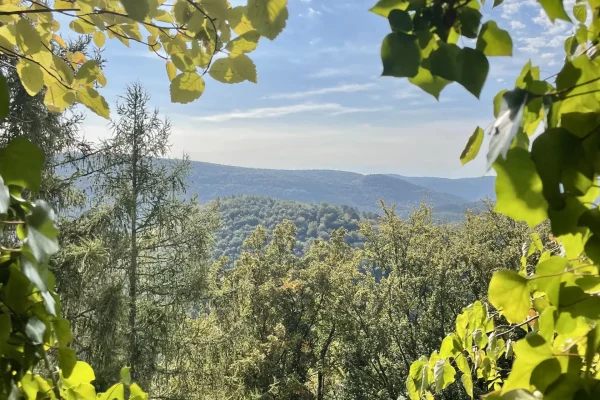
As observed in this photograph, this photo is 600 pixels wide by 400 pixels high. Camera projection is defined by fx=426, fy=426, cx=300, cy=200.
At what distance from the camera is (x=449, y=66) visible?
0.28m

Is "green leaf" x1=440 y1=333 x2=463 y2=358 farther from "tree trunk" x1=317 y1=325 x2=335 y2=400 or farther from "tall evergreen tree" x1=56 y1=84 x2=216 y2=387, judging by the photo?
"tree trunk" x1=317 y1=325 x2=335 y2=400

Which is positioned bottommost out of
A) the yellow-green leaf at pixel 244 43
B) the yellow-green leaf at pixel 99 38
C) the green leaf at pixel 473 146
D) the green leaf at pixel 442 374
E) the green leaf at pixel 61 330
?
the green leaf at pixel 442 374

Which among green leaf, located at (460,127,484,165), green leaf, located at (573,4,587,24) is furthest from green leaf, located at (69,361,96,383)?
green leaf, located at (573,4,587,24)

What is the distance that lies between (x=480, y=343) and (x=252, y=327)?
11659 mm

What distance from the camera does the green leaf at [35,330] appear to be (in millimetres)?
402

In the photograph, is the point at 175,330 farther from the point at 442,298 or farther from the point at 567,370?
the point at 567,370

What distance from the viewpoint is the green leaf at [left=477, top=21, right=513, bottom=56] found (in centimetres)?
29

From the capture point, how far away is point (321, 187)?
125 meters

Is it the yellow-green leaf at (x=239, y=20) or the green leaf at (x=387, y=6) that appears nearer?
the green leaf at (x=387, y=6)

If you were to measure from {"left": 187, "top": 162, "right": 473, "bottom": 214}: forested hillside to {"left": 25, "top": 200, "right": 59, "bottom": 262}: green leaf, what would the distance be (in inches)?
3755

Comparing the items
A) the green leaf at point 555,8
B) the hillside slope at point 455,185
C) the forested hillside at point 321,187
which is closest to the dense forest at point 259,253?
the green leaf at point 555,8

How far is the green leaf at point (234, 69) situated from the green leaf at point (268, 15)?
0.12 m

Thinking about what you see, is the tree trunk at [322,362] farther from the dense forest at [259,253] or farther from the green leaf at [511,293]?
the green leaf at [511,293]

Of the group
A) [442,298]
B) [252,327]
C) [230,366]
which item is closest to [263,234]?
[252,327]
